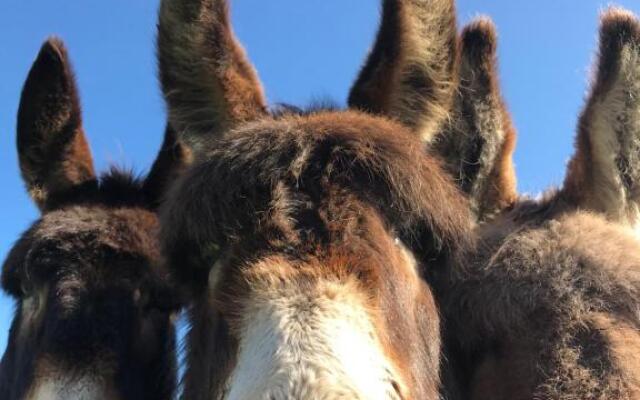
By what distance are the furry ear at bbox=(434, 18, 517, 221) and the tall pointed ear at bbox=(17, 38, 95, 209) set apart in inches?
106

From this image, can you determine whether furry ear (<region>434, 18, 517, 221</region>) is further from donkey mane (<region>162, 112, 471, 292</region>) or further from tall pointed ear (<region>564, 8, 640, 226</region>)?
donkey mane (<region>162, 112, 471, 292</region>)

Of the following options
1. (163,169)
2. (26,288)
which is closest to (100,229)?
(26,288)

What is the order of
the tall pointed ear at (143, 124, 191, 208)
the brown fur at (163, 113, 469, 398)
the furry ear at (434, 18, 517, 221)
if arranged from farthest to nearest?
the tall pointed ear at (143, 124, 191, 208) < the furry ear at (434, 18, 517, 221) < the brown fur at (163, 113, 469, 398)

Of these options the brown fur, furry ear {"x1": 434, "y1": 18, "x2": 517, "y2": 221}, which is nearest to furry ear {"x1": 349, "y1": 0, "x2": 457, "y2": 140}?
furry ear {"x1": 434, "y1": 18, "x2": 517, "y2": 221}

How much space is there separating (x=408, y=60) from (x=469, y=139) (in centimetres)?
70

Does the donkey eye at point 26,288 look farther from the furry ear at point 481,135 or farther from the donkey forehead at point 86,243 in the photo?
the furry ear at point 481,135

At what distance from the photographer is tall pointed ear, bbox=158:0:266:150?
13.1ft

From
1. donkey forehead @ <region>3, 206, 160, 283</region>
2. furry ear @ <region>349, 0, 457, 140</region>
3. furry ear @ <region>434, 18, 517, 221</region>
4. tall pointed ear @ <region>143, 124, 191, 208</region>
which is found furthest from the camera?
tall pointed ear @ <region>143, 124, 191, 208</region>

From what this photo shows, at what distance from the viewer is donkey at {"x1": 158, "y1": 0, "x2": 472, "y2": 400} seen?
256cm

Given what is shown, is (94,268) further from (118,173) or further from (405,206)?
(405,206)

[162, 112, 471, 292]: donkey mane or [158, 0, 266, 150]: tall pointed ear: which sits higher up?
[158, 0, 266, 150]: tall pointed ear

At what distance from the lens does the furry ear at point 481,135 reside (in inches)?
175

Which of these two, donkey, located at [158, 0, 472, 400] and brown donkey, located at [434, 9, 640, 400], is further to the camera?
brown donkey, located at [434, 9, 640, 400]

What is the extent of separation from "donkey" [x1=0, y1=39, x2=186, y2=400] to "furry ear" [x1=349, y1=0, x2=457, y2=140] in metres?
1.65
